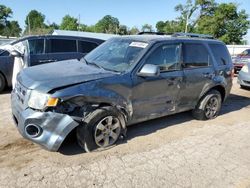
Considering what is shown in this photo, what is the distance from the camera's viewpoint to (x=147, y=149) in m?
4.29

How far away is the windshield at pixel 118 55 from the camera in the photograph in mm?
4421

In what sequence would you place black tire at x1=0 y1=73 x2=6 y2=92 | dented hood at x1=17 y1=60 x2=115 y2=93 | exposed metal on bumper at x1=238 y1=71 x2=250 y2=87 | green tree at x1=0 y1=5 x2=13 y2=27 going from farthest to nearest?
green tree at x1=0 y1=5 x2=13 y2=27 → exposed metal on bumper at x1=238 y1=71 x2=250 y2=87 → black tire at x1=0 y1=73 x2=6 y2=92 → dented hood at x1=17 y1=60 x2=115 y2=93

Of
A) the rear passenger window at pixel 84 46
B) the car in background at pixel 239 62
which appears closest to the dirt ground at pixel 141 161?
the rear passenger window at pixel 84 46

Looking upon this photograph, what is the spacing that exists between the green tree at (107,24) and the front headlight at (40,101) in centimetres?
8307

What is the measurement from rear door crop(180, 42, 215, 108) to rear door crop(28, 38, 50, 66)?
13.2ft

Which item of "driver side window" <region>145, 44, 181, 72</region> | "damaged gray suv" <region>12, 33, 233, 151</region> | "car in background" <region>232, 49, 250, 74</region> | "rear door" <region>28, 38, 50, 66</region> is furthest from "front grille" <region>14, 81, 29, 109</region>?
"car in background" <region>232, 49, 250, 74</region>

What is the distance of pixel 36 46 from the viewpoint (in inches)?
291

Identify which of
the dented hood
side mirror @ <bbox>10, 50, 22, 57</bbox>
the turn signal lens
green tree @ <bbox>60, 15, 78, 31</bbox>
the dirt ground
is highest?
green tree @ <bbox>60, 15, 78, 31</bbox>

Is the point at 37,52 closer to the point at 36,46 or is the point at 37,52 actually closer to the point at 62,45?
the point at 36,46

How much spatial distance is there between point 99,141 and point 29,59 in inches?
156

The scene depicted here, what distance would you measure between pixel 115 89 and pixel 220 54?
A: 317 centimetres

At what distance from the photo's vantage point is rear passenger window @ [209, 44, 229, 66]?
590cm

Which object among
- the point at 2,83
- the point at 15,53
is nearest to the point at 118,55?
the point at 15,53

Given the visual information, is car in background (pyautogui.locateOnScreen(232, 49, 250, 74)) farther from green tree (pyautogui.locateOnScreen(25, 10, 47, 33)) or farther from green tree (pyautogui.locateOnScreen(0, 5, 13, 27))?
green tree (pyautogui.locateOnScreen(25, 10, 47, 33))
